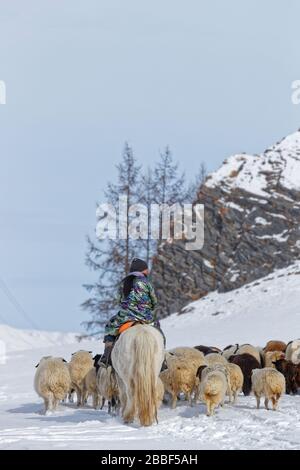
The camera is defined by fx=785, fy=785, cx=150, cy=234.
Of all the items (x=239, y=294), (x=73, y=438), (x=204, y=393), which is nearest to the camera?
(x=73, y=438)

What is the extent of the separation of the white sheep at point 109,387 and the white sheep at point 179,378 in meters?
0.84

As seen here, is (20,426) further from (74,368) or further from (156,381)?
(74,368)

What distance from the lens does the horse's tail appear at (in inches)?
388

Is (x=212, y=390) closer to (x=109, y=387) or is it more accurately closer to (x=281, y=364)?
(x=109, y=387)

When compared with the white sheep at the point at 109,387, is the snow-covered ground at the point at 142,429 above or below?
below

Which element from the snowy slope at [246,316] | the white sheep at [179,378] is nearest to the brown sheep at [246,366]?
the white sheep at [179,378]

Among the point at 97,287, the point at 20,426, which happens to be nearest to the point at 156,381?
the point at 20,426

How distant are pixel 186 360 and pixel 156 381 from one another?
296 centimetres

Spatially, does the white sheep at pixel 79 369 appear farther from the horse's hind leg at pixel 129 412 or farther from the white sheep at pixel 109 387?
the horse's hind leg at pixel 129 412

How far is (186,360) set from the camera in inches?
508

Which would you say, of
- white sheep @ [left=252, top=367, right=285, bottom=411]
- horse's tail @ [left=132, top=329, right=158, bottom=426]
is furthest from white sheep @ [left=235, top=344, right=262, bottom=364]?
horse's tail @ [left=132, top=329, right=158, bottom=426]

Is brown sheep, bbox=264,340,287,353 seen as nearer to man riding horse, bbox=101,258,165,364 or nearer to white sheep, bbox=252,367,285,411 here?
white sheep, bbox=252,367,285,411

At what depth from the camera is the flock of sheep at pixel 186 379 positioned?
37.7 ft
